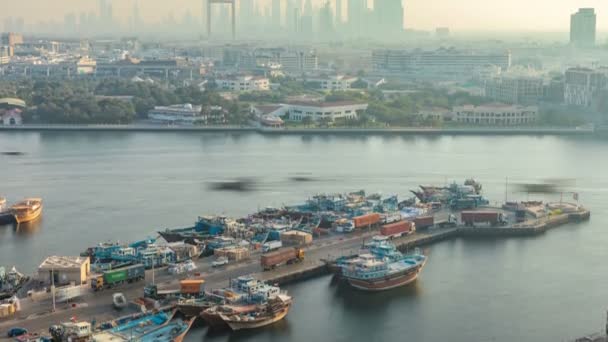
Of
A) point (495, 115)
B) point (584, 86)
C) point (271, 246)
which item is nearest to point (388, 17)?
point (584, 86)

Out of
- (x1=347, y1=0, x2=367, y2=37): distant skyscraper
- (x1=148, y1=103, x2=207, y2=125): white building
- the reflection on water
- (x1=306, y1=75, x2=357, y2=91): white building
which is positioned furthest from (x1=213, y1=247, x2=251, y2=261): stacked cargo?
(x1=347, y1=0, x2=367, y2=37): distant skyscraper

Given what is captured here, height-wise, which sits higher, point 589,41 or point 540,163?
point 589,41

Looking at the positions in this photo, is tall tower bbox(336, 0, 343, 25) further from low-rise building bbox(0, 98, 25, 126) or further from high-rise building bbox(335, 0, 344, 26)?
low-rise building bbox(0, 98, 25, 126)

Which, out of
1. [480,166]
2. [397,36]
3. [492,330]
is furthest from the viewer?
[397,36]

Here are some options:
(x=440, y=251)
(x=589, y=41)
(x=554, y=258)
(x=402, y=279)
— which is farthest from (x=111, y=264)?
(x=589, y=41)

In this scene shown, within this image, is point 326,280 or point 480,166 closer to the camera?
point 326,280

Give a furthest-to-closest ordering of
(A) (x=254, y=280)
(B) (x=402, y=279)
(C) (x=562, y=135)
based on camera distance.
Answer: (C) (x=562, y=135), (B) (x=402, y=279), (A) (x=254, y=280)

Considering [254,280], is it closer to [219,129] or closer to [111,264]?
[111,264]
